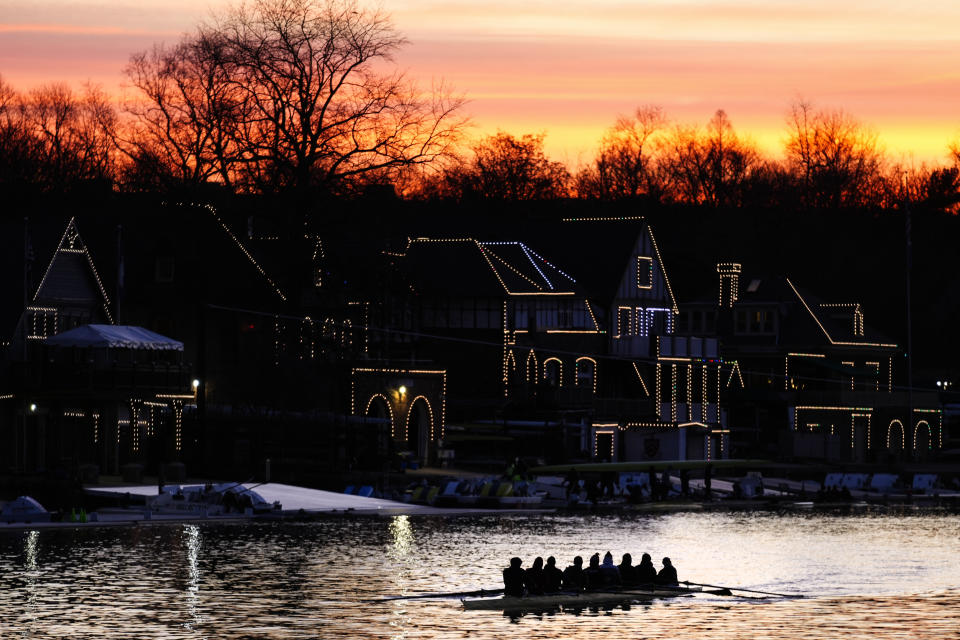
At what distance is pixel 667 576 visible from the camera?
53844mm

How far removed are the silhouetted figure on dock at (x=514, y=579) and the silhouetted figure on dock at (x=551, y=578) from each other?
2.82 ft

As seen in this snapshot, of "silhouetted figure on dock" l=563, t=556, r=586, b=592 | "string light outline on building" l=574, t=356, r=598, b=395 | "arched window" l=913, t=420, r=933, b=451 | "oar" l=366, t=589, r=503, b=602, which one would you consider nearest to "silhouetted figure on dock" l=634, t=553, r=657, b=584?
"silhouetted figure on dock" l=563, t=556, r=586, b=592

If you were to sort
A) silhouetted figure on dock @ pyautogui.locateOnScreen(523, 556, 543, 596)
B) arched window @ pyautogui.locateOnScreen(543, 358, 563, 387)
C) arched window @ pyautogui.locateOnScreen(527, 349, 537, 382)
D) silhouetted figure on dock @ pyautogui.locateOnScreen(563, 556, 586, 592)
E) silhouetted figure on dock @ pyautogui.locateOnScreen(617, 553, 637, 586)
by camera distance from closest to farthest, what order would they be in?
1. silhouetted figure on dock @ pyautogui.locateOnScreen(523, 556, 543, 596)
2. silhouetted figure on dock @ pyautogui.locateOnScreen(563, 556, 586, 592)
3. silhouetted figure on dock @ pyautogui.locateOnScreen(617, 553, 637, 586)
4. arched window @ pyautogui.locateOnScreen(527, 349, 537, 382)
5. arched window @ pyautogui.locateOnScreen(543, 358, 563, 387)

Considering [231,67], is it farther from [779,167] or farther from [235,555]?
[779,167]

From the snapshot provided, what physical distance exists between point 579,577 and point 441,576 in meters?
7.33

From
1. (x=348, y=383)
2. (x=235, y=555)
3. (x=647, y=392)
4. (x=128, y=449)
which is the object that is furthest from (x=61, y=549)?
(x=647, y=392)

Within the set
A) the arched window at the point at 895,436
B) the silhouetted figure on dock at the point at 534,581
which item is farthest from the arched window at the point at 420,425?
the silhouetted figure on dock at the point at 534,581

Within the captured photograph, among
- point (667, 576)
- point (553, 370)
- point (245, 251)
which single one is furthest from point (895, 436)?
point (667, 576)

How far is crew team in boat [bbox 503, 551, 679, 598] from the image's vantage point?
50.4m

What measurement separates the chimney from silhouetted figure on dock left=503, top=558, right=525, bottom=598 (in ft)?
250

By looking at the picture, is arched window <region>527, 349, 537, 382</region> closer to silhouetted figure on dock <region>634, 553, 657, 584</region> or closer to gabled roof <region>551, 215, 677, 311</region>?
gabled roof <region>551, 215, 677, 311</region>

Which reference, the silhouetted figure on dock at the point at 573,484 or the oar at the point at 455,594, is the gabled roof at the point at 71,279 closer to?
the silhouetted figure on dock at the point at 573,484

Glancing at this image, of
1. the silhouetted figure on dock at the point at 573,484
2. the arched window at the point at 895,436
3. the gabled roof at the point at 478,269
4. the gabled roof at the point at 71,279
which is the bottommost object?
the silhouetted figure on dock at the point at 573,484

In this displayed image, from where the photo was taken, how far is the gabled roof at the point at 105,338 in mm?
83688
